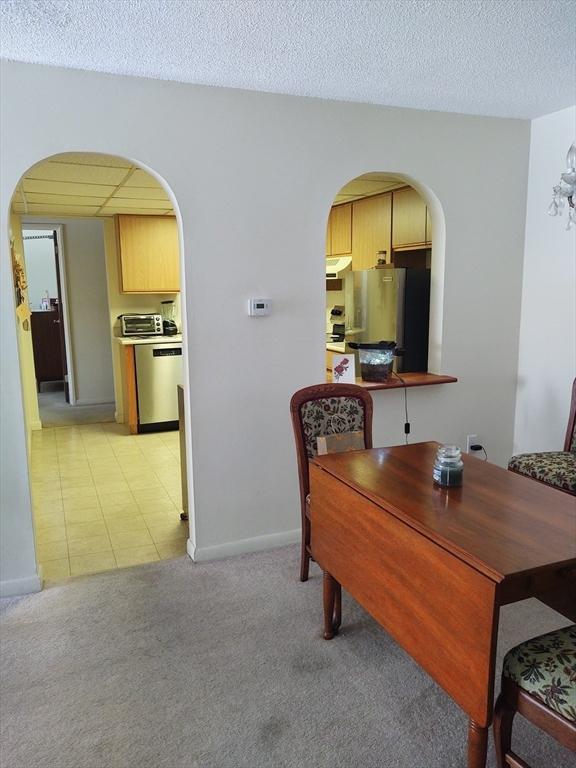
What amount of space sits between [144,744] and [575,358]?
2958mm

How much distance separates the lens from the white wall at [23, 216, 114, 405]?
6.80 m

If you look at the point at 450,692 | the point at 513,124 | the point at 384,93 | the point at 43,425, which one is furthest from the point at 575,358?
the point at 43,425

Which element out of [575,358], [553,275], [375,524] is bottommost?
[375,524]

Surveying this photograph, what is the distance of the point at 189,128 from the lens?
283 cm

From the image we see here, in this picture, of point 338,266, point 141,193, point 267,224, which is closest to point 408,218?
point 338,266

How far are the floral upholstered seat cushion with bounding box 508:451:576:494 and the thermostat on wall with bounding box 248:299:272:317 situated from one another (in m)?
1.61

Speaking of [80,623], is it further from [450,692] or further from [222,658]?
[450,692]

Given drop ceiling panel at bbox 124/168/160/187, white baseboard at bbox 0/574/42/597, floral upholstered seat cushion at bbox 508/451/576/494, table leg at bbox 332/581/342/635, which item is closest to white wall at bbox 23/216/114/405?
drop ceiling panel at bbox 124/168/160/187

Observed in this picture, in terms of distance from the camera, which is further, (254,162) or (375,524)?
(254,162)

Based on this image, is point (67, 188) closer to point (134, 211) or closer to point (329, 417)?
point (134, 211)

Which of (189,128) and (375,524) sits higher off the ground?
(189,128)

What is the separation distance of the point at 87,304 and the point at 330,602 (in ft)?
18.4

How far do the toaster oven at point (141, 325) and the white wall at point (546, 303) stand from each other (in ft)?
12.7

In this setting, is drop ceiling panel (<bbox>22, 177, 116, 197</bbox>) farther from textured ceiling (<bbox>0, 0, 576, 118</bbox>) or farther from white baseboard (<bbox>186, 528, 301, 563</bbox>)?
white baseboard (<bbox>186, 528, 301, 563</bbox>)
